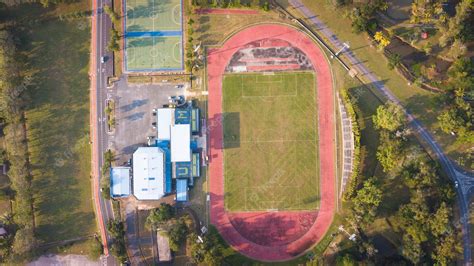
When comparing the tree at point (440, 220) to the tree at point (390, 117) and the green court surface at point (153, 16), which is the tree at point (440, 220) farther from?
the green court surface at point (153, 16)

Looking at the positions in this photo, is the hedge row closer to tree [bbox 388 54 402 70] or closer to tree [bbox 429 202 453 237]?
tree [bbox 388 54 402 70]

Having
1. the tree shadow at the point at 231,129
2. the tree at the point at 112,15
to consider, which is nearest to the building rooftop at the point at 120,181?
the tree shadow at the point at 231,129

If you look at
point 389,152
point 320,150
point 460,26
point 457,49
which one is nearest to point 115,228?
point 320,150

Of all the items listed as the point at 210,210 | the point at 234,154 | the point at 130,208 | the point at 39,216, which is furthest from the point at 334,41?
the point at 39,216

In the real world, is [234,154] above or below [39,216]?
above

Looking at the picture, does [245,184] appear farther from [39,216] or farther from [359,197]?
[39,216]

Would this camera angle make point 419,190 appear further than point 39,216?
No

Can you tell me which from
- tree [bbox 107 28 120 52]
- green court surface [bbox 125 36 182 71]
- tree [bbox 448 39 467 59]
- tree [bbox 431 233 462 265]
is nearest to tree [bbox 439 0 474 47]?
tree [bbox 448 39 467 59]
